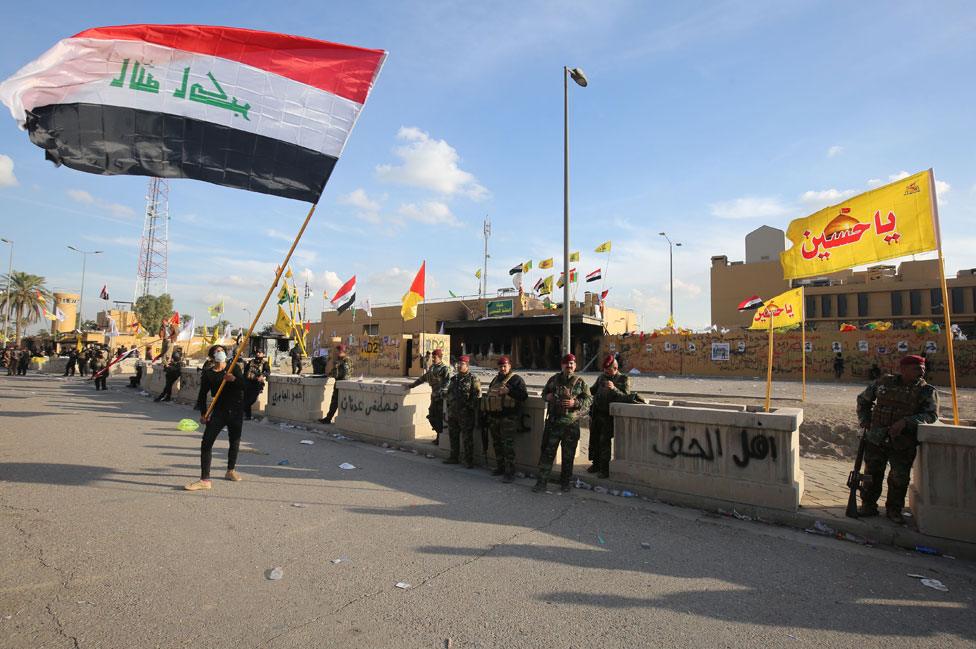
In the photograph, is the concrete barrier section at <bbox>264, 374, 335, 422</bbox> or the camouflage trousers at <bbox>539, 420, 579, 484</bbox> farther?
the concrete barrier section at <bbox>264, 374, 335, 422</bbox>

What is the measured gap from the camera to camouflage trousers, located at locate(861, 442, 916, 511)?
497 centimetres

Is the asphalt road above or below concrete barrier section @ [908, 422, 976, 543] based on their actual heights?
below

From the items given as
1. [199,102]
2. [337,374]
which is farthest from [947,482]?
[337,374]

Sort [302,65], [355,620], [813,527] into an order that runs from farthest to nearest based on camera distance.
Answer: [302,65], [813,527], [355,620]

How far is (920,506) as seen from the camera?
4789 mm

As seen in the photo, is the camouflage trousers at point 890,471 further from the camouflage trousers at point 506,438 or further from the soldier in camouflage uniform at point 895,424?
the camouflage trousers at point 506,438

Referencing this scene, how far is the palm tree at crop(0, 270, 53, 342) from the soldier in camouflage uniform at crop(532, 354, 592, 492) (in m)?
65.1

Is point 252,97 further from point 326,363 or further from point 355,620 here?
point 326,363

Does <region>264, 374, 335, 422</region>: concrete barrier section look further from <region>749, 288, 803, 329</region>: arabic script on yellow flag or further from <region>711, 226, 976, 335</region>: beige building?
<region>711, 226, 976, 335</region>: beige building

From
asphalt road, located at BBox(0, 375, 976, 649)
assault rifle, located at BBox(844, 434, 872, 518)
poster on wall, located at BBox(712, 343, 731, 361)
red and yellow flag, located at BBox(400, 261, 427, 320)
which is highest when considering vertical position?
red and yellow flag, located at BBox(400, 261, 427, 320)

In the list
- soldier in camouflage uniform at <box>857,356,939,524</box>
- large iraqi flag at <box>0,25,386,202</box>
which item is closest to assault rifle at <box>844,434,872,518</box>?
soldier in camouflage uniform at <box>857,356,939,524</box>

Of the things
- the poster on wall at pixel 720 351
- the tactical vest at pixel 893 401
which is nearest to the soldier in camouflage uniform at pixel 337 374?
the tactical vest at pixel 893 401

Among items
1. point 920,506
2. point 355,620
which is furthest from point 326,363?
point 920,506

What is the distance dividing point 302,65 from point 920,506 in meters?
8.41
